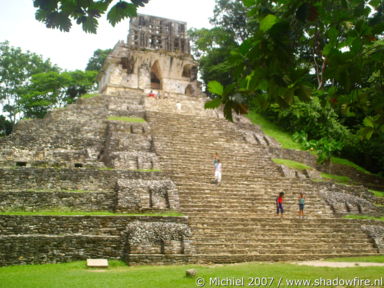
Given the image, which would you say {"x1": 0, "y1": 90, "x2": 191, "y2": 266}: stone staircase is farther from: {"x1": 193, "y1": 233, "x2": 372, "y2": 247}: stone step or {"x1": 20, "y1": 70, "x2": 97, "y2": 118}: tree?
{"x1": 20, "y1": 70, "x2": 97, "y2": 118}: tree

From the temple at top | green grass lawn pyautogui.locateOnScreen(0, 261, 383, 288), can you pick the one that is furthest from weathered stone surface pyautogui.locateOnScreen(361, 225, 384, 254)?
the temple at top

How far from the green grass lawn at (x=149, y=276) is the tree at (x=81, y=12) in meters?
4.45

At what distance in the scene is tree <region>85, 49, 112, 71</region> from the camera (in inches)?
1623

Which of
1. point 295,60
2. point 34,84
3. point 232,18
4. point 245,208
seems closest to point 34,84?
point 34,84

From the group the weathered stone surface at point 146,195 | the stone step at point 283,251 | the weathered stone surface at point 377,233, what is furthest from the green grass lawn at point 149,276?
the weathered stone surface at point 377,233

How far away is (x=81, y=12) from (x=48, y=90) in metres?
27.7

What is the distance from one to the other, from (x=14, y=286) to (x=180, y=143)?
11146 mm

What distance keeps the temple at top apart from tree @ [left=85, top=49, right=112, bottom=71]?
10.2m

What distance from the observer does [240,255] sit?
9641 mm

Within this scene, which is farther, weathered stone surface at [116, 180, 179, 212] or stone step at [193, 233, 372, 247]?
weathered stone surface at [116, 180, 179, 212]

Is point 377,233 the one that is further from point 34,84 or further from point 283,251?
point 34,84

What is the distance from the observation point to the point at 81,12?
3301 mm

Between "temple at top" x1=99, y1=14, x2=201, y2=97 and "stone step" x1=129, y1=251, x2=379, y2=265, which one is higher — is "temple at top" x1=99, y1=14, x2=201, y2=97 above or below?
above

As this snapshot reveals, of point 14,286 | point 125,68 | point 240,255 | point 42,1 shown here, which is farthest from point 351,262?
point 125,68
